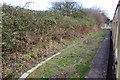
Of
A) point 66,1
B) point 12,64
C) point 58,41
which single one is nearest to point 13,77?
point 12,64

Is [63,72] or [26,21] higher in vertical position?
[26,21]

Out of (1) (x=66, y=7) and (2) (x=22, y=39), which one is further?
(1) (x=66, y=7)

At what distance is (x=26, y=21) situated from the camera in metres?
5.23

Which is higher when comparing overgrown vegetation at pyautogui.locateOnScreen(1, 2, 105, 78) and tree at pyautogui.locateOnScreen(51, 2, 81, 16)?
tree at pyautogui.locateOnScreen(51, 2, 81, 16)

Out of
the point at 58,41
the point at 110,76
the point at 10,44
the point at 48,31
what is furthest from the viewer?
the point at 58,41

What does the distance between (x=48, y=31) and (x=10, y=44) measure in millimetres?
2995

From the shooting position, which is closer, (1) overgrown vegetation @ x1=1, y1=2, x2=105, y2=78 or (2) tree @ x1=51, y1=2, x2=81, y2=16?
(1) overgrown vegetation @ x1=1, y1=2, x2=105, y2=78

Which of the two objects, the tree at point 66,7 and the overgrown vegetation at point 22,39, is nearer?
the overgrown vegetation at point 22,39

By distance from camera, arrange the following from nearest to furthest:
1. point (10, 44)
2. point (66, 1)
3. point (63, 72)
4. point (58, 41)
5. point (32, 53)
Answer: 1. point (63, 72)
2. point (10, 44)
3. point (32, 53)
4. point (58, 41)
5. point (66, 1)

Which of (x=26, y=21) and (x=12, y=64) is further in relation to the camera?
(x=26, y=21)

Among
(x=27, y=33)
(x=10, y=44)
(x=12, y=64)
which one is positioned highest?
(x=27, y=33)

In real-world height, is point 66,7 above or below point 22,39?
above

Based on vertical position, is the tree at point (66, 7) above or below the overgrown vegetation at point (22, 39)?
above

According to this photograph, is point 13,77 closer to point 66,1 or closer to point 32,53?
point 32,53
